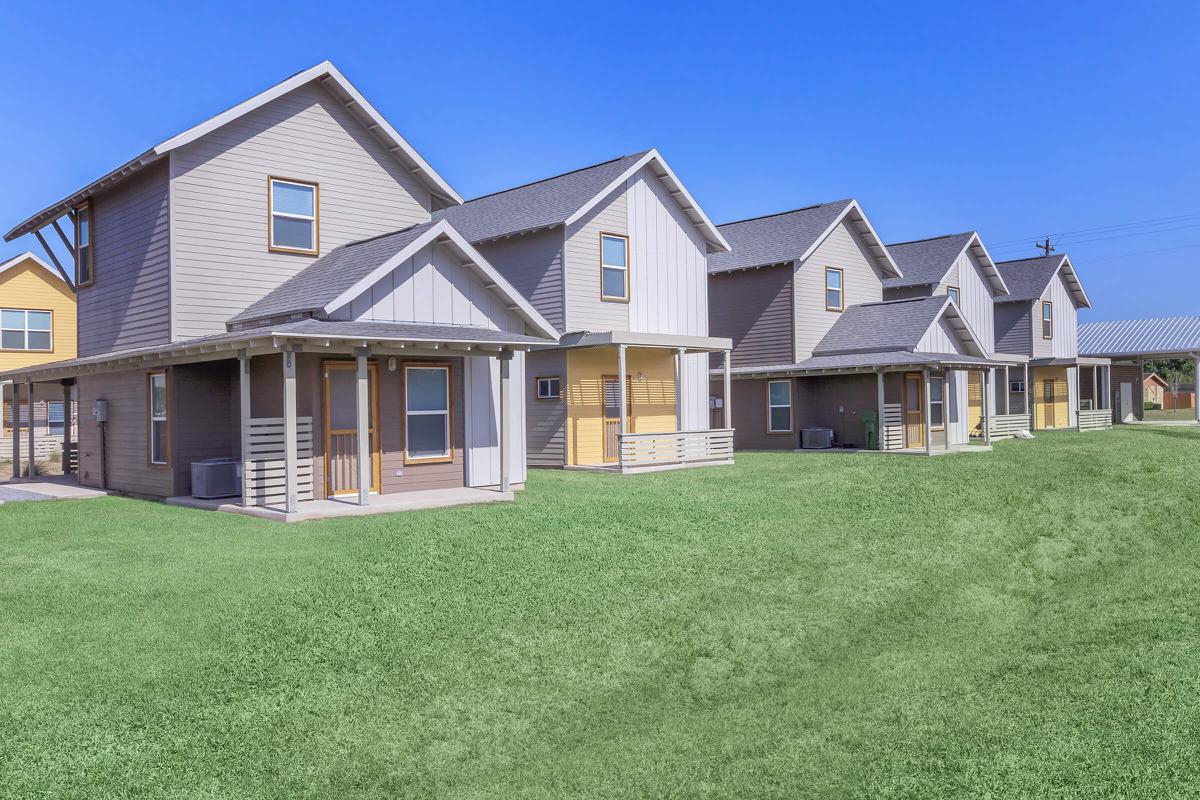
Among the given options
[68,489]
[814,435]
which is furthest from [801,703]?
[814,435]

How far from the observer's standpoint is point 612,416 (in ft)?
80.4

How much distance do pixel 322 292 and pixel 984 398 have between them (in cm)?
2112

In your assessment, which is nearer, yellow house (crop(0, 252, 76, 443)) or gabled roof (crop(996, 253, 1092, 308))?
yellow house (crop(0, 252, 76, 443))

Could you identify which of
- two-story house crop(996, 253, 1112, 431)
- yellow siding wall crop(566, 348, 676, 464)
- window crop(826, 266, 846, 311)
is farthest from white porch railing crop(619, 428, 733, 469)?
two-story house crop(996, 253, 1112, 431)

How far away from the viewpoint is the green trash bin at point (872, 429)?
89.9 feet

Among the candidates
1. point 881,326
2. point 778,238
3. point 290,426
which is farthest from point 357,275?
point 881,326

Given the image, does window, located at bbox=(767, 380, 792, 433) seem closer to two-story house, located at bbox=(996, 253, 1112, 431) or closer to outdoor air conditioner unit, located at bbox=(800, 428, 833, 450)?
outdoor air conditioner unit, located at bbox=(800, 428, 833, 450)

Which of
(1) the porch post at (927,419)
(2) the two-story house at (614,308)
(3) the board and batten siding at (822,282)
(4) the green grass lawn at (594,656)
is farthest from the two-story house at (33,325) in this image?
(1) the porch post at (927,419)

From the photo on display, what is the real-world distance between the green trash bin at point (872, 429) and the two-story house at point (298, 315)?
1293cm

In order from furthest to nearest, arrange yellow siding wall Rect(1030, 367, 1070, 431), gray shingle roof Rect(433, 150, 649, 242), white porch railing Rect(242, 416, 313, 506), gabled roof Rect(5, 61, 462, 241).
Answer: yellow siding wall Rect(1030, 367, 1070, 431), gray shingle roof Rect(433, 150, 649, 242), gabled roof Rect(5, 61, 462, 241), white porch railing Rect(242, 416, 313, 506)

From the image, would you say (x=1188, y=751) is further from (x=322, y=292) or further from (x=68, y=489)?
(x=68, y=489)

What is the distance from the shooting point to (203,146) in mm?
16906

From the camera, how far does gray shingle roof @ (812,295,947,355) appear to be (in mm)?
28250

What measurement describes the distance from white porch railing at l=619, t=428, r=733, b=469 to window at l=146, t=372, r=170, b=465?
9.91 m
